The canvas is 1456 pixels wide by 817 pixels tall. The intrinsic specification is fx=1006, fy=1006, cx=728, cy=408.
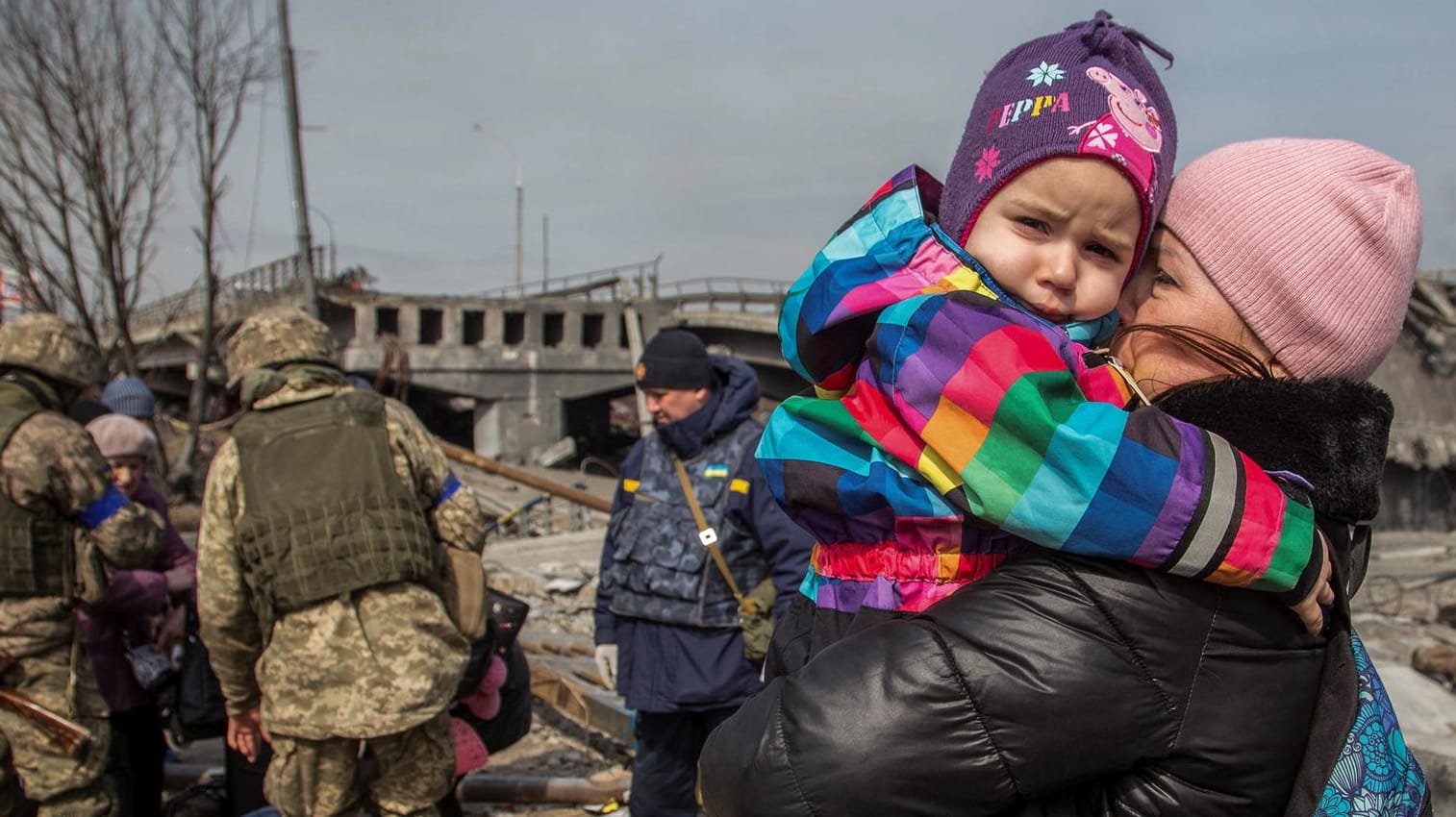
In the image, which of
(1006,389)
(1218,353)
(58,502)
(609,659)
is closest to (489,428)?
(58,502)

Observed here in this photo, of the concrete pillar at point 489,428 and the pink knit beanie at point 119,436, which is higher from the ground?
the pink knit beanie at point 119,436

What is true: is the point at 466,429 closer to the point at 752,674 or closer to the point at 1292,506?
the point at 752,674

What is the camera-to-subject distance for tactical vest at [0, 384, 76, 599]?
359 centimetres

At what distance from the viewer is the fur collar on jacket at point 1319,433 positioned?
1199 millimetres

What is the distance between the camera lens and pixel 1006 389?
3.81 feet

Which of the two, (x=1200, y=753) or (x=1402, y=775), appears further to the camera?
(x=1402, y=775)

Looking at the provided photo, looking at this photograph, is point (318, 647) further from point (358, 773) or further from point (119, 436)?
point (119, 436)

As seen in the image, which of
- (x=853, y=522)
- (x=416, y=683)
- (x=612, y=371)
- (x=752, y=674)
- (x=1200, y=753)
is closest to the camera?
(x=1200, y=753)

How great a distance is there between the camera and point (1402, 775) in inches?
48.4

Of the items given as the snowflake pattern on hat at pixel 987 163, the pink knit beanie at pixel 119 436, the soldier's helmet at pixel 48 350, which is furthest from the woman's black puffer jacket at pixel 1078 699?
the pink knit beanie at pixel 119 436

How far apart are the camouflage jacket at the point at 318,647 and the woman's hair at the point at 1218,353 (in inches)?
106

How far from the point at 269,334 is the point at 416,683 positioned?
A: 1.32 metres

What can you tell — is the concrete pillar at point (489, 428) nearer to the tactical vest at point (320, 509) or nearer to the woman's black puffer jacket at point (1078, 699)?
the tactical vest at point (320, 509)

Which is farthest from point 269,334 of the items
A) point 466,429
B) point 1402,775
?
point 466,429
